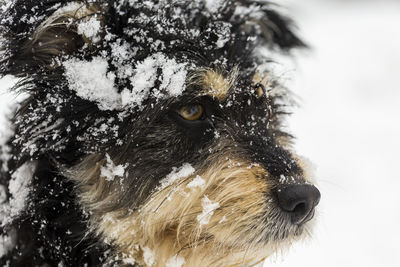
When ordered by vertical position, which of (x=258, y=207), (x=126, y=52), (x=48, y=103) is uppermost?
(x=126, y=52)

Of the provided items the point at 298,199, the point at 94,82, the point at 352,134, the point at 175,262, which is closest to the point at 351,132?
the point at 352,134

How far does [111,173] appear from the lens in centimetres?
339

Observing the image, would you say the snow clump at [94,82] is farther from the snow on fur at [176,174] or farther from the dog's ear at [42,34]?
the snow on fur at [176,174]

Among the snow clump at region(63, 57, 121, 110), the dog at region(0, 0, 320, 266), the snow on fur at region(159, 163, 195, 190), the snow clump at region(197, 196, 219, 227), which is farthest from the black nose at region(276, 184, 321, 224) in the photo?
the snow clump at region(63, 57, 121, 110)

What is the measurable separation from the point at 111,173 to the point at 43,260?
0.76m

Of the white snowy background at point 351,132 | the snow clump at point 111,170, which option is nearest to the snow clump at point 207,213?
the snow clump at point 111,170

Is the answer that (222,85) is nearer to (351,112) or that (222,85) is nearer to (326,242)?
(326,242)

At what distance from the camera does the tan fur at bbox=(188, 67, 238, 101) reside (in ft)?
11.1

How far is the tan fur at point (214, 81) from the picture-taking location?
338 cm

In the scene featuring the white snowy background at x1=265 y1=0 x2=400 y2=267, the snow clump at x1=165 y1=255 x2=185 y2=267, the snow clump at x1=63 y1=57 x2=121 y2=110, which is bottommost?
the white snowy background at x1=265 y1=0 x2=400 y2=267

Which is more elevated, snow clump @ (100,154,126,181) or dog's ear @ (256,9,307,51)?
dog's ear @ (256,9,307,51)

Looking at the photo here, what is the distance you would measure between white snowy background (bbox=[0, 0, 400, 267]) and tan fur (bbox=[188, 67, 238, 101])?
102cm

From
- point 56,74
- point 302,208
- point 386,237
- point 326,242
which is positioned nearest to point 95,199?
point 56,74

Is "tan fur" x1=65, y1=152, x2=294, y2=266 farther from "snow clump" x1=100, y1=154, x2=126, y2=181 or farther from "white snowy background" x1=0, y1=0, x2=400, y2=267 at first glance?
"white snowy background" x1=0, y1=0, x2=400, y2=267
